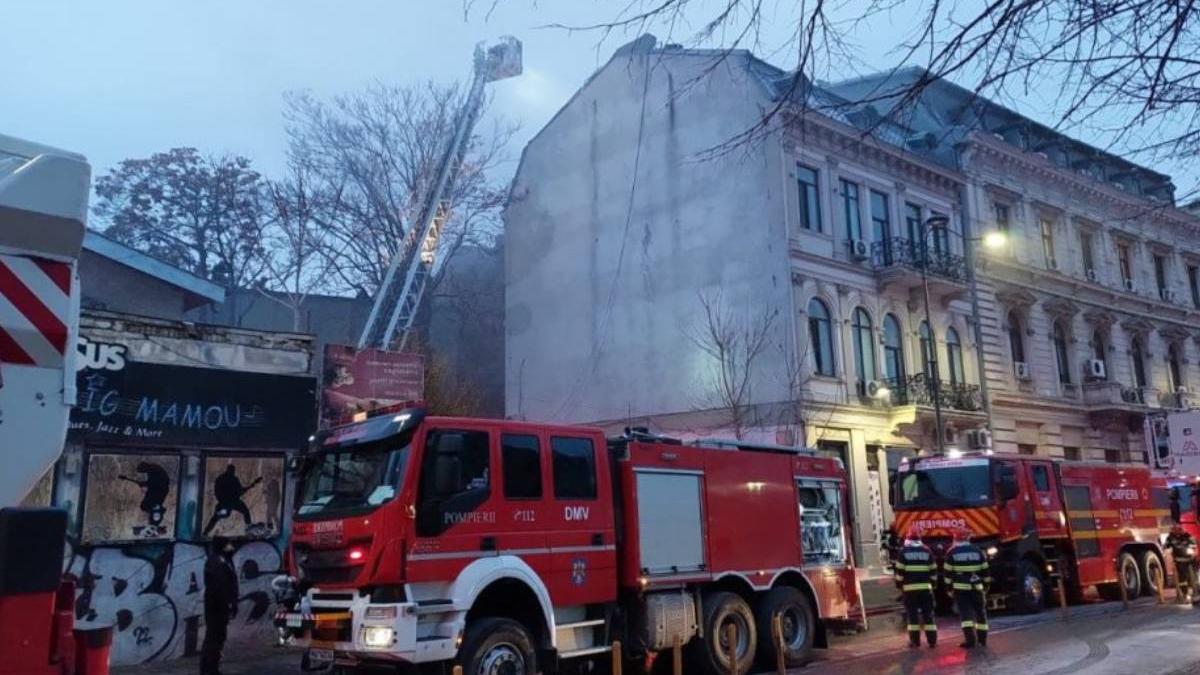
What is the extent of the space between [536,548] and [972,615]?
686cm

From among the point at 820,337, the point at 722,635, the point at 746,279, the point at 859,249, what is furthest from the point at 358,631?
the point at 859,249

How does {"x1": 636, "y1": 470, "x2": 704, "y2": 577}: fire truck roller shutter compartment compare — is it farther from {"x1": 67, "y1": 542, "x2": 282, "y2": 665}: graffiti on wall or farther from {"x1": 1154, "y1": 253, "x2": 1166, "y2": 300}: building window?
{"x1": 1154, "y1": 253, "x2": 1166, "y2": 300}: building window

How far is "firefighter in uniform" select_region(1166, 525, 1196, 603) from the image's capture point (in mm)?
18141

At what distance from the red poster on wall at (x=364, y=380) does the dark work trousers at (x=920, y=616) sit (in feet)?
27.9

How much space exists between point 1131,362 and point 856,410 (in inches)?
665

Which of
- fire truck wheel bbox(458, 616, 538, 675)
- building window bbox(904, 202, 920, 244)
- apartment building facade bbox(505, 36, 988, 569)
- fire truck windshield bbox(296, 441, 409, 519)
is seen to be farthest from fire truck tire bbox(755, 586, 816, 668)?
building window bbox(904, 202, 920, 244)

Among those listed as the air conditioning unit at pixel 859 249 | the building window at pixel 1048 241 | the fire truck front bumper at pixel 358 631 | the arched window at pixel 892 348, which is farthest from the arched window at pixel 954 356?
the fire truck front bumper at pixel 358 631

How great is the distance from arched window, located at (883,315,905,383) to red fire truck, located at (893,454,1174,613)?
7418 millimetres

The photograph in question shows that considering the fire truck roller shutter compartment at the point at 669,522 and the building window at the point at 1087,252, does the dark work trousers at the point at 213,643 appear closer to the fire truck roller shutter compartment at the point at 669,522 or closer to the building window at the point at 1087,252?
the fire truck roller shutter compartment at the point at 669,522

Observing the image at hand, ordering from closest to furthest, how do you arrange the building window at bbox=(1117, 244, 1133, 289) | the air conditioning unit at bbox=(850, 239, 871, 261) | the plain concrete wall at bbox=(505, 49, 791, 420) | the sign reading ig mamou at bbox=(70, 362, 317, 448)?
the sign reading ig mamou at bbox=(70, 362, 317, 448) < the plain concrete wall at bbox=(505, 49, 791, 420) < the air conditioning unit at bbox=(850, 239, 871, 261) < the building window at bbox=(1117, 244, 1133, 289)

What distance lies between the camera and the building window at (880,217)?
91.5 ft

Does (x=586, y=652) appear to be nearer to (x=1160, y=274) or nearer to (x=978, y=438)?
(x=978, y=438)

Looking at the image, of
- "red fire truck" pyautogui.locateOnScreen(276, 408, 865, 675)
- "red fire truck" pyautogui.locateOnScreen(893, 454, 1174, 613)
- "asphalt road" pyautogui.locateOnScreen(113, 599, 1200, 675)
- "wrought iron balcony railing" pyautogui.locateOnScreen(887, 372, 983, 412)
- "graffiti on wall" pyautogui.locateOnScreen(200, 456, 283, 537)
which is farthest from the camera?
"wrought iron balcony railing" pyautogui.locateOnScreen(887, 372, 983, 412)

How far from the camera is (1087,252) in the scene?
35094 mm
